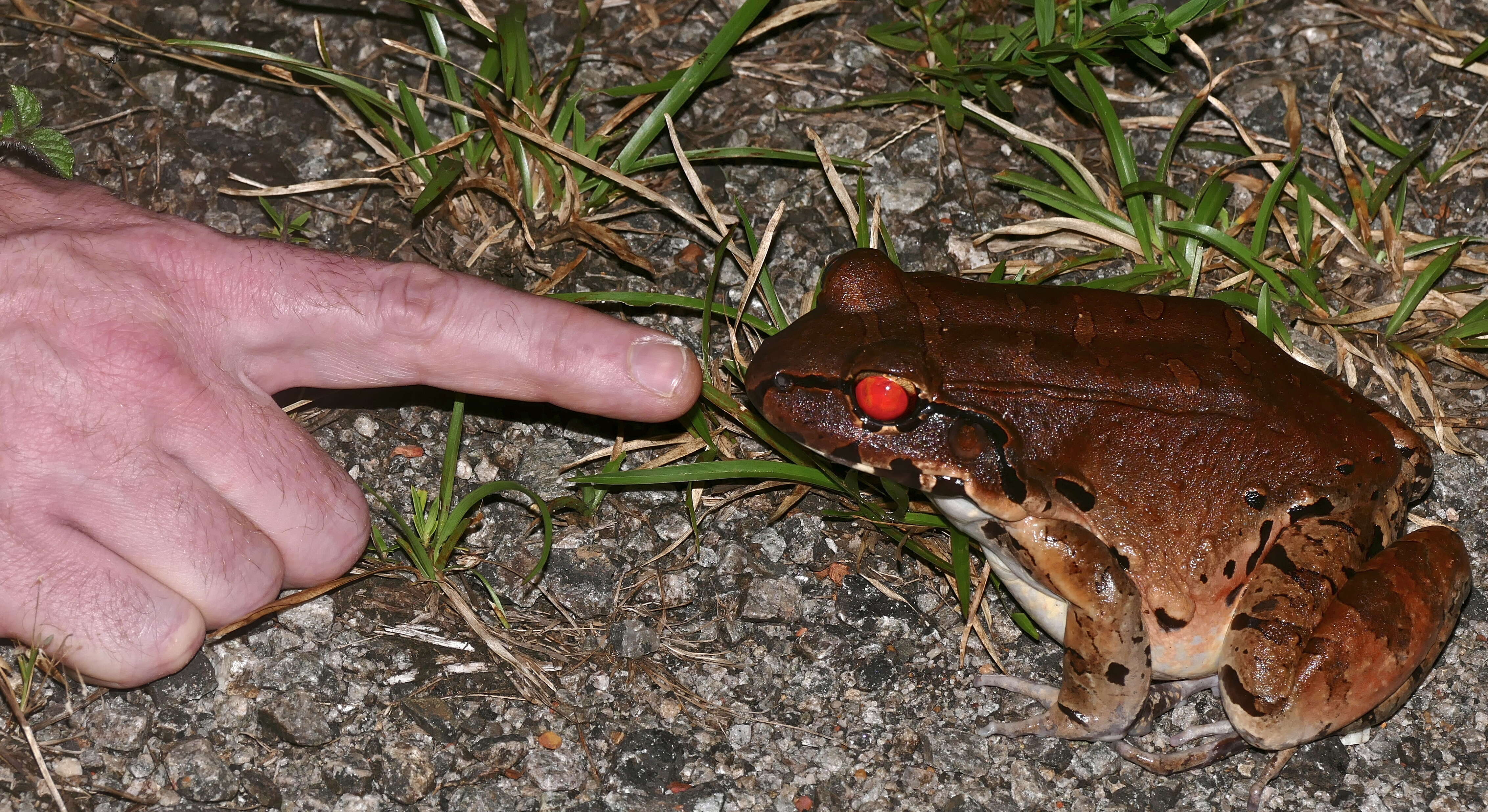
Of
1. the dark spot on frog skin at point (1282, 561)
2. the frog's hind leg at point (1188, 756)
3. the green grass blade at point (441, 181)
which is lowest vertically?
the frog's hind leg at point (1188, 756)

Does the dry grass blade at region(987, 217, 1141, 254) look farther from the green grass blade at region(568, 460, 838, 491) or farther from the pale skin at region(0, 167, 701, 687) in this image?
the pale skin at region(0, 167, 701, 687)

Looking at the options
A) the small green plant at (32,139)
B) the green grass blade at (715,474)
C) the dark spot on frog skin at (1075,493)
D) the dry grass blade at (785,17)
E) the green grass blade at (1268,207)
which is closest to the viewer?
the dark spot on frog skin at (1075,493)

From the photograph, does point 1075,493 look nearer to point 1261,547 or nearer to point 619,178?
point 1261,547

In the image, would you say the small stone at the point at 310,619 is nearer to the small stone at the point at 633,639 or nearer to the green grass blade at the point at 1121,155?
the small stone at the point at 633,639

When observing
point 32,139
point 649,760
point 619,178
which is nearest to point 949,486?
point 649,760

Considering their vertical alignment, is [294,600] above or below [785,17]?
Answer: below

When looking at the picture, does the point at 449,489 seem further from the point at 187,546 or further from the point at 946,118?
the point at 946,118

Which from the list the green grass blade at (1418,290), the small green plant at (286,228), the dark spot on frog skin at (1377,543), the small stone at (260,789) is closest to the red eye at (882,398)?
the dark spot on frog skin at (1377,543)

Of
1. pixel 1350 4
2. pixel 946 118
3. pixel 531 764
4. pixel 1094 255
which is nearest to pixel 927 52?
pixel 946 118
